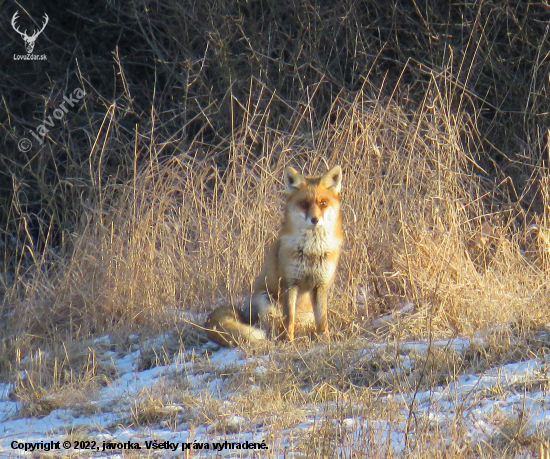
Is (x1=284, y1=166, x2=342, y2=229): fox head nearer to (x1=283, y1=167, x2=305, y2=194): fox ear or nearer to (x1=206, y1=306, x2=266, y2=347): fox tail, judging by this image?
(x1=283, y1=167, x2=305, y2=194): fox ear

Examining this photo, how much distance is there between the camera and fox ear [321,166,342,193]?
538 centimetres

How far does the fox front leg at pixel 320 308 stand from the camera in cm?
533

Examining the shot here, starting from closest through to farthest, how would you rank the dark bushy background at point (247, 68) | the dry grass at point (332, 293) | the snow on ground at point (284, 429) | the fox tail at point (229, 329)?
1. the snow on ground at point (284, 429)
2. the dry grass at point (332, 293)
3. the fox tail at point (229, 329)
4. the dark bushy background at point (247, 68)

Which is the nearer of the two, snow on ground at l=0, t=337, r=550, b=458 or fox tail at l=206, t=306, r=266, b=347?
snow on ground at l=0, t=337, r=550, b=458

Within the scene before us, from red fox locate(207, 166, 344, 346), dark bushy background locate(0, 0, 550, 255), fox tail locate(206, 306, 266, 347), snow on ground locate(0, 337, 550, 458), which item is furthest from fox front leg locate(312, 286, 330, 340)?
dark bushy background locate(0, 0, 550, 255)

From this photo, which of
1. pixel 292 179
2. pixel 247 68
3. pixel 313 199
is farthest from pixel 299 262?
pixel 247 68

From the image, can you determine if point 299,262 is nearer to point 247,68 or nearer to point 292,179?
point 292,179

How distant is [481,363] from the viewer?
4.37m

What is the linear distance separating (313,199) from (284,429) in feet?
6.63

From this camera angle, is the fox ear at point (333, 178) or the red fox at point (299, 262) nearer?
the red fox at point (299, 262)

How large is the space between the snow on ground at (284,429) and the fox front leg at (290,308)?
0.46m

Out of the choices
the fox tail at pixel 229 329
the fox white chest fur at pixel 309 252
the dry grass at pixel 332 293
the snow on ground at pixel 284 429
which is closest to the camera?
the snow on ground at pixel 284 429

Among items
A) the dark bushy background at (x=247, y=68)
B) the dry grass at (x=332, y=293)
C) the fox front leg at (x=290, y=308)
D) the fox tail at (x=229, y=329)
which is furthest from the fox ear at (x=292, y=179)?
the dark bushy background at (x=247, y=68)

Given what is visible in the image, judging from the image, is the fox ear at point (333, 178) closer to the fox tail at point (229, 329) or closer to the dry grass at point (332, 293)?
the dry grass at point (332, 293)
